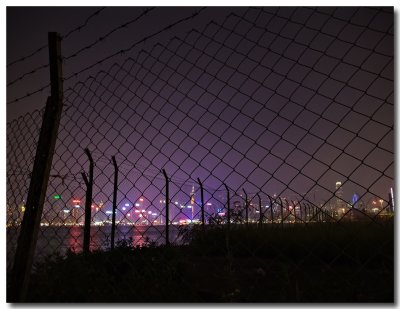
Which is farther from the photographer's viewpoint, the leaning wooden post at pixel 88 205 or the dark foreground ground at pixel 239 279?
the leaning wooden post at pixel 88 205

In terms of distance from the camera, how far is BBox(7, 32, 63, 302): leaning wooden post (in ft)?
6.43

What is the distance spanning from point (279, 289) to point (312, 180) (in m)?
1.01

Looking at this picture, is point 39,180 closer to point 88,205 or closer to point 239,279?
point 239,279

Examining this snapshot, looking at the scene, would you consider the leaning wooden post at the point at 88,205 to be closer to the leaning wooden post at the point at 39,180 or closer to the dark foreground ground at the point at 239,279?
the dark foreground ground at the point at 239,279

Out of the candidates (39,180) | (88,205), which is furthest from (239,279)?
(88,205)

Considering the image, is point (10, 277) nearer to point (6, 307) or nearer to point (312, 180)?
point (6, 307)

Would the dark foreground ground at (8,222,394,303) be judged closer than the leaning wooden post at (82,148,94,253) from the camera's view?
Yes

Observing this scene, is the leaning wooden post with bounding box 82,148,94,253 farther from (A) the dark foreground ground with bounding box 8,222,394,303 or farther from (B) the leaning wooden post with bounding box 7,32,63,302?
(B) the leaning wooden post with bounding box 7,32,63,302

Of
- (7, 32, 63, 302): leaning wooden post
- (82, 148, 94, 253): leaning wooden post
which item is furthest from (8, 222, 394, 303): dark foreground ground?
(82, 148, 94, 253): leaning wooden post

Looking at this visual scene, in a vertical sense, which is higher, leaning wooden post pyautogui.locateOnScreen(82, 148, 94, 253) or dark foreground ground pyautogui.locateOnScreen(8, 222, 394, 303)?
leaning wooden post pyautogui.locateOnScreen(82, 148, 94, 253)

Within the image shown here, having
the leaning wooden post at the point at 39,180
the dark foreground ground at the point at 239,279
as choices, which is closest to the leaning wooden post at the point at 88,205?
the dark foreground ground at the point at 239,279

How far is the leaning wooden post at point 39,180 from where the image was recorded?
1.96 meters

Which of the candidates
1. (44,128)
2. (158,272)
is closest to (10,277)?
(44,128)

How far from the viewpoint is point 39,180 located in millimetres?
2131
